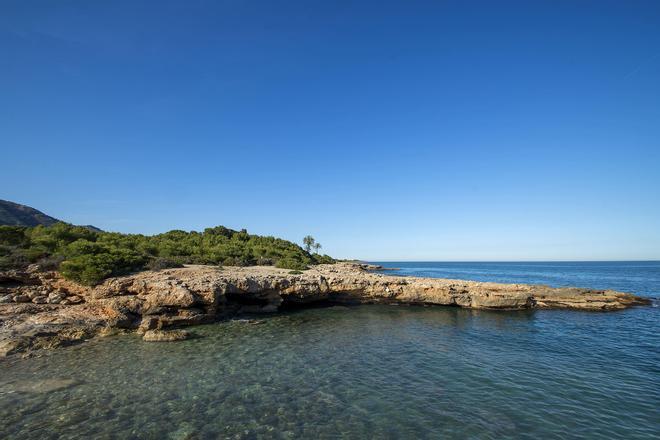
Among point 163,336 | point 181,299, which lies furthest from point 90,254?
point 163,336

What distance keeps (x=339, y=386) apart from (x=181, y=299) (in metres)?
12.8

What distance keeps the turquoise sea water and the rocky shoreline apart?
5.66ft

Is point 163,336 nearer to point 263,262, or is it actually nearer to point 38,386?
point 38,386

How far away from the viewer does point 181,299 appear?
1911 cm

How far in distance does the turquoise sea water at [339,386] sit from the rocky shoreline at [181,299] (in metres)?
1.73

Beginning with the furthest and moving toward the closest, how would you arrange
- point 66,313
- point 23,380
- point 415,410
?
point 66,313 < point 23,380 < point 415,410

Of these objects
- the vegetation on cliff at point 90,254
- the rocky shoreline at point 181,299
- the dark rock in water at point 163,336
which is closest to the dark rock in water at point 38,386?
the rocky shoreline at point 181,299

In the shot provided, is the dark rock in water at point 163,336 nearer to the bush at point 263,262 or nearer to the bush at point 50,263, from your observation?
the bush at point 50,263

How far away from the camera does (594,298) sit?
98.6 ft

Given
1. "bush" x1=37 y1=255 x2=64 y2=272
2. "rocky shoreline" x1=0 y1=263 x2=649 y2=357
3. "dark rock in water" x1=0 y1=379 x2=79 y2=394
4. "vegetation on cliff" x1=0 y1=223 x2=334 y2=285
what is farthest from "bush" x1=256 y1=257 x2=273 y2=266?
"dark rock in water" x1=0 y1=379 x2=79 y2=394

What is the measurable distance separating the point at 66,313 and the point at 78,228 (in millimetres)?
17156

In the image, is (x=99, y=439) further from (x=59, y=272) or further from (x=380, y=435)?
(x=59, y=272)

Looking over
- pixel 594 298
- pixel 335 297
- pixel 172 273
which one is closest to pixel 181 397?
pixel 172 273

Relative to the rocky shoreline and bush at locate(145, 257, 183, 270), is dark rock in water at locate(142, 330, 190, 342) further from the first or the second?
bush at locate(145, 257, 183, 270)
